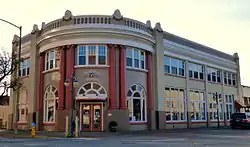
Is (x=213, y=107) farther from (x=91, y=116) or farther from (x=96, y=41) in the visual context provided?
(x=96, y=41)

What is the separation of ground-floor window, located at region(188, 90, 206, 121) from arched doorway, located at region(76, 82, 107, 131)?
14.8m

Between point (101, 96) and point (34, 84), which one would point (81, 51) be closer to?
point (101, 96)

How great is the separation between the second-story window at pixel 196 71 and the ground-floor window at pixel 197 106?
213 centimetres

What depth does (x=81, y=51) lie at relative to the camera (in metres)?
31.2

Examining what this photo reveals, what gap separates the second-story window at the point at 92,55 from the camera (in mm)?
30812

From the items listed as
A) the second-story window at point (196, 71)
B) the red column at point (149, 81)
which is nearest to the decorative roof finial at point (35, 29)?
the red column at point (149, 81)

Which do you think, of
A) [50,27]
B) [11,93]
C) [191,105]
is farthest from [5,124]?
[191,105]

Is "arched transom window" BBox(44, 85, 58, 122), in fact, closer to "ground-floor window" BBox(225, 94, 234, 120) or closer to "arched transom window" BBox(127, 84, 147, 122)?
"arched transom window" BBox(127, 84, 147, 122)

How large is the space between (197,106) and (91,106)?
1733 cm

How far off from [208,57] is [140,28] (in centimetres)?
1546

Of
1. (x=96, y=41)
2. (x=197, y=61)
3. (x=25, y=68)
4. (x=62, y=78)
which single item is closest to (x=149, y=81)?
(x=96, y=41)

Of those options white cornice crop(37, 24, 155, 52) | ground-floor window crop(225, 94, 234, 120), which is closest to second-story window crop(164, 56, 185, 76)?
white cornice crop(37, 24, 155, 52)

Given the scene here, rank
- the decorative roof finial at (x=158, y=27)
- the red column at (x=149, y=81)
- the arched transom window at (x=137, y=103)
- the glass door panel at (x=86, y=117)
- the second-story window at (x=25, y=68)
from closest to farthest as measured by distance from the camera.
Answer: the glass door panel at (x=86, y=117) → the arched transom window at (x=137, y=103) → the red column at (x=149, y=81) → the decorative roof finial at (x=158, y=27) → the second-story window at (x=25, y=68)

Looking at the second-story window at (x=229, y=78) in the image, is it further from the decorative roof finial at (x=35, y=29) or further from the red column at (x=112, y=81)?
the decorative roof finial at (x=35, y=29)
